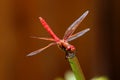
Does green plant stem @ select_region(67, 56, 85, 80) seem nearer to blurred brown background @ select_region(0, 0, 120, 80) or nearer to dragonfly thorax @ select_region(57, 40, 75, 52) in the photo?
dragonfly thorax @ select_region(57, 40, 75, 52)

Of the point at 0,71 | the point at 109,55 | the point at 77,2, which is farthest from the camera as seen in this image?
the point at 109,55

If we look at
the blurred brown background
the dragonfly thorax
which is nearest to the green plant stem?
the dragonfly thorax

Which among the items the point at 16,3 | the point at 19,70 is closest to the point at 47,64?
the point at 19,70

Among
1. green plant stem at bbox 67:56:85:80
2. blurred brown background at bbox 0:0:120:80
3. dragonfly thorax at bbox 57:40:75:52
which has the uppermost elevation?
blurred brown background at bbox 0:0:120:80

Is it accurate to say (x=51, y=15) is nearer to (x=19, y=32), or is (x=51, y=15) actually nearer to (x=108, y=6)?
(x=19, y=32)

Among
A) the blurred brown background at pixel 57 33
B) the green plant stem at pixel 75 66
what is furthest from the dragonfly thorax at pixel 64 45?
the blurred brown background at pixel 57 33

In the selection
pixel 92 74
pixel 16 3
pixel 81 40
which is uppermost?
pixel 16 3

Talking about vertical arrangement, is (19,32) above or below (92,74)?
above

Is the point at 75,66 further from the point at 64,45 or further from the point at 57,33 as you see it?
the point at 57,33
